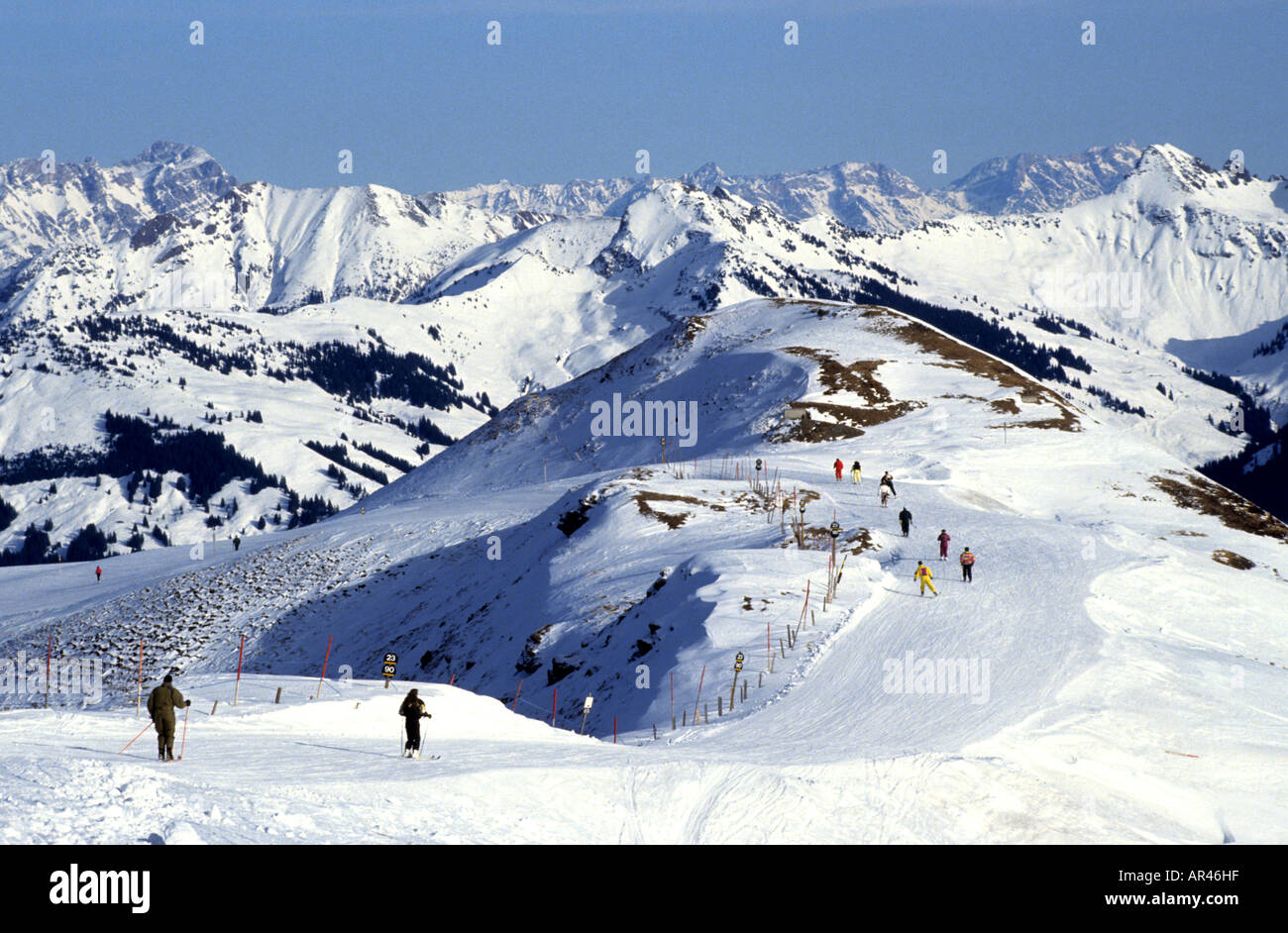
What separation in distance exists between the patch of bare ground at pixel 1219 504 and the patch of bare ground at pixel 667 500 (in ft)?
101

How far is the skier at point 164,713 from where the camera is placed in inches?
966

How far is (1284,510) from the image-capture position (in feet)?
634

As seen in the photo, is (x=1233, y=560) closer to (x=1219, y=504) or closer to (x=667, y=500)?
(x=1219, y=504)

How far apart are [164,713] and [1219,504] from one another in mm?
70447

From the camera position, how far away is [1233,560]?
6038 cm

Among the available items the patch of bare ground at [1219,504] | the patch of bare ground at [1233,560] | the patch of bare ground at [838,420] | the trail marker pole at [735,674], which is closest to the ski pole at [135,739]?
the trail marker pole at [735,674]

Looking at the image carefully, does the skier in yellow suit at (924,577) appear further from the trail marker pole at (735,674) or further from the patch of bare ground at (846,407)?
the patch of bare ground at (846,407)

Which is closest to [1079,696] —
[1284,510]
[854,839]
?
[854,839]

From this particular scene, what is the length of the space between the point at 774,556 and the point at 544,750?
2564 cm

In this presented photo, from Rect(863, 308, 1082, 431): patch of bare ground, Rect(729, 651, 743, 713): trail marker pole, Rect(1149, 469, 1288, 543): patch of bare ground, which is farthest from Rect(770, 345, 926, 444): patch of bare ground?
Rect(729, 651, 743, 713): trail marker pole

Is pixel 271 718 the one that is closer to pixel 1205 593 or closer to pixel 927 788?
pixel 927 788

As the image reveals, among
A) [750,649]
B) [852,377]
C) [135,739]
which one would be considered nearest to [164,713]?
[135,739]

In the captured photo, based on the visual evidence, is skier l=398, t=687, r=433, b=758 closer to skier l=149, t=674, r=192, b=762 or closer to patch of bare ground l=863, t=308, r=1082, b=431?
skier l=149, t=674, r=192, b=762

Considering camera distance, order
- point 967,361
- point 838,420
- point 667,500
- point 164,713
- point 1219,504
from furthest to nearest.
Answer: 1. point 967,361
2. point 838,420
3. point 1219,504
4. point 667,500
5. point 164,713
